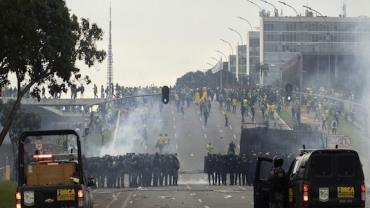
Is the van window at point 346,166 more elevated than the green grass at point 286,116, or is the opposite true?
the green grass at point 286,116

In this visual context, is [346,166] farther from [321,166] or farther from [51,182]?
[51,182]

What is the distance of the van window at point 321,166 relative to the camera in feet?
90.4

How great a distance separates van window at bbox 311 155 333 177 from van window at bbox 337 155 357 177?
0.75ft

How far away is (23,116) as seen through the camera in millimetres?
88125

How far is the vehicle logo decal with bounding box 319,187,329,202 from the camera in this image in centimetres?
2752

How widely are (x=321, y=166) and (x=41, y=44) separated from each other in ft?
73.9

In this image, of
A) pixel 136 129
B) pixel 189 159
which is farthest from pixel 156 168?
pixel 136 129

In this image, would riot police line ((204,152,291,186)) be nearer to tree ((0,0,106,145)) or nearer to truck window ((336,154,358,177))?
tree ((0,0,106,145))

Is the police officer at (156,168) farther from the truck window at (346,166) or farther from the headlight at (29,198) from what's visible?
the truck window at (346,166)

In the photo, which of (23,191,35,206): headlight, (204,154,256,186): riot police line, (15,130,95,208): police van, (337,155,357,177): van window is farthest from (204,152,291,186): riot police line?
(337,155,357,177): van window

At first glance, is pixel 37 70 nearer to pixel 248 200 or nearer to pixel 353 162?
pixel 248 200

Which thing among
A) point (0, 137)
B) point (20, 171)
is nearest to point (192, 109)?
point (0, 137)

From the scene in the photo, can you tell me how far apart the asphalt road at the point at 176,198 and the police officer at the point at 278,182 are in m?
14.9

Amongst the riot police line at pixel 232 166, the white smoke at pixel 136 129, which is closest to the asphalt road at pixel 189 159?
the white smoke at pixel 136 129
